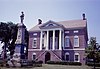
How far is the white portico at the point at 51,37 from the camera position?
47.2 meters

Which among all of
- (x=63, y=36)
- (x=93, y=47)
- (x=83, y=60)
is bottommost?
(x=83, y=60)

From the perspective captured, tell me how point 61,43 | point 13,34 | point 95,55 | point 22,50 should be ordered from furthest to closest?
1. point 13,34
2. point 61,43
3. point 22,50
4. point 95,55

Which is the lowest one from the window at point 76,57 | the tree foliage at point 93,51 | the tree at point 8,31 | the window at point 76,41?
the window at point 76,57

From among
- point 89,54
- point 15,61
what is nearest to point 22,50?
point 15,61

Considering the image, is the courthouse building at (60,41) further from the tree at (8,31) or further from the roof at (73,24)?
the tree at (8,31)

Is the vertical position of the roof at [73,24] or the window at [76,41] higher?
the roof at [73,24]

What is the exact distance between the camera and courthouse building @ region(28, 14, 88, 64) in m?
45.6

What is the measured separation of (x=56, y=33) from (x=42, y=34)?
12.6 feet

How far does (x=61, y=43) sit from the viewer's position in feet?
155

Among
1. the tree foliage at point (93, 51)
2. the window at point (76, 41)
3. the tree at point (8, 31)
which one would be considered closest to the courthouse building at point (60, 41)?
the window at point (76, 41)

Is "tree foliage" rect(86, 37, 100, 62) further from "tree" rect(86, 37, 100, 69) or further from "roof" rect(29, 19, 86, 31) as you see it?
"roof" rect(29, 19, 86, 31)

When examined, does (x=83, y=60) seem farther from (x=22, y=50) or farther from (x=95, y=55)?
(x=22, y=50)

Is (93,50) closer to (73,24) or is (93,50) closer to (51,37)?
(73,24)

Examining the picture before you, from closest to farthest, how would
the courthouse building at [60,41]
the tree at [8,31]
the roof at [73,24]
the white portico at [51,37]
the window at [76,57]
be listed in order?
the window at [76,57], the courthouse building at [60,41], the roof at [73,24], the white portico at [51,37], the tree at [8,31]
